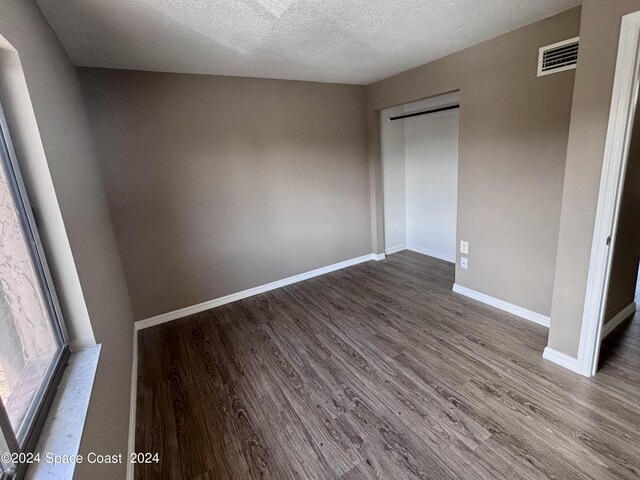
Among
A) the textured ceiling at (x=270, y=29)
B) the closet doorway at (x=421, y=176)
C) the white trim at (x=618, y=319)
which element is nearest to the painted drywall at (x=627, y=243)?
the white trim at (x=618, y=319)

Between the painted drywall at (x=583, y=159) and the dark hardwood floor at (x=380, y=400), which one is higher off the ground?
the painted drywall at (x=583, y=159)

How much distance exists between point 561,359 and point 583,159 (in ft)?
4.48

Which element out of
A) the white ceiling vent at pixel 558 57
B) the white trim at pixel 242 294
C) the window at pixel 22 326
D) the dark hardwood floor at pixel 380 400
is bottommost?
the dark hardwood floor at pixel 380 400

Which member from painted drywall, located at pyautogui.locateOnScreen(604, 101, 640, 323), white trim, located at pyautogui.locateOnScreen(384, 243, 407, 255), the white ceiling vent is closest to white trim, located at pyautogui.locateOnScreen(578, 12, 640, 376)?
painted drywall, located at pyautogui.locateOnScreen(604, 101, 640, 323)

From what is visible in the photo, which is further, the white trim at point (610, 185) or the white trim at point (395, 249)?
the white trim at point (395, 249)

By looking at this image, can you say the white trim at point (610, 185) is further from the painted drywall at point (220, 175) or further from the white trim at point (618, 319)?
the painted drywall at point (220, 175)

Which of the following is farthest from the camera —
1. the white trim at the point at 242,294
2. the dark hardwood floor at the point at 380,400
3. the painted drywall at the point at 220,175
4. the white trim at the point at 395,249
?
the white trim at the point at 395,249

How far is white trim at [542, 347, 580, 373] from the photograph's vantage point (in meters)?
2.09

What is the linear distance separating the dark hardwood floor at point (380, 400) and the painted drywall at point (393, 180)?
6.33 feet

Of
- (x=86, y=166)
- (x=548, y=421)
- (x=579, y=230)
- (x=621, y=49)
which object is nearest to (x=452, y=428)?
(x=548, y=421)

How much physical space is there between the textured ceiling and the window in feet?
3.83

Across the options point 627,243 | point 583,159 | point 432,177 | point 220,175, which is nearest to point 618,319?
point 627,243

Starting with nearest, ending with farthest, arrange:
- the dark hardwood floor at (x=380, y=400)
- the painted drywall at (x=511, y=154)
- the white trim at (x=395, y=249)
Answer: the dark hardwood floor at (x=380, y=400) → the painted drywall at (x=511, y=154) → the white trim at (x=395, y=249)

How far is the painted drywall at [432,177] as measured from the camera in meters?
4.13
